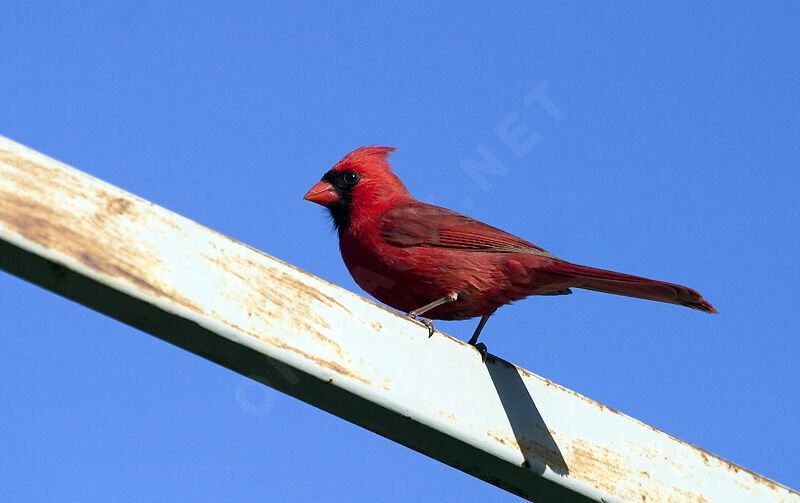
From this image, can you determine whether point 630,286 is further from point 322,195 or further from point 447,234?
point 322,195

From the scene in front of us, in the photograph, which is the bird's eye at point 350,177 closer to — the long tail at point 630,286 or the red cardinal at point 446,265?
the red cardinal at point 446,265

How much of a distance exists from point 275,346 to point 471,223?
6.44ft

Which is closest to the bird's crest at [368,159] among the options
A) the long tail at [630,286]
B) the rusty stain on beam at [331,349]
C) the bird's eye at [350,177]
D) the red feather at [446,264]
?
the bird's eye at [350,177]

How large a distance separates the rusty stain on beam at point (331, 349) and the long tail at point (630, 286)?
1.26ft

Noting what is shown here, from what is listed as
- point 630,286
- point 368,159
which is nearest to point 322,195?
point 368,159

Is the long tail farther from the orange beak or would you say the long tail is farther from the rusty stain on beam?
the orange beak

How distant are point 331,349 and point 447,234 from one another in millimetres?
1745

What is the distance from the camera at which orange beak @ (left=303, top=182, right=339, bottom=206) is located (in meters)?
4.01

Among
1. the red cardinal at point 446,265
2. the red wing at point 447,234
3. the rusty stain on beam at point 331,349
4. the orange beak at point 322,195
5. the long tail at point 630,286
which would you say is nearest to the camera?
the rusty stain on beam at point 331,349

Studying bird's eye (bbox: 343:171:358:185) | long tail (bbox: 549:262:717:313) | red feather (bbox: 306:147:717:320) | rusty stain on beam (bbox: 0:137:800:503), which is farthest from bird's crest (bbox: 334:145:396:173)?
rusty stain on beam (bbox: 0:137:800:503)

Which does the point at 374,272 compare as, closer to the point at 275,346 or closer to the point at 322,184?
the point at 322,184

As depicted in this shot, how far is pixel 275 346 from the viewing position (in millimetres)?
1745

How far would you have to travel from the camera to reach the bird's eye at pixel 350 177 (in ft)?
13.3

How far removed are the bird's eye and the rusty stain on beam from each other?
6.31ft
